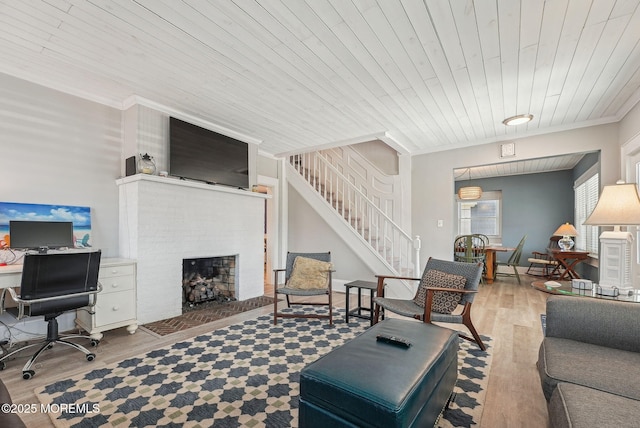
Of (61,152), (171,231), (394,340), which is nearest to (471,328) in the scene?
(394,340)

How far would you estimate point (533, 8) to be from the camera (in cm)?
203

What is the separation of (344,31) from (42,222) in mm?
3368

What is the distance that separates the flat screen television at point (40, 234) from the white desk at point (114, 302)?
439mm

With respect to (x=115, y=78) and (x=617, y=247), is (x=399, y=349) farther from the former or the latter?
(x=115, y=78)

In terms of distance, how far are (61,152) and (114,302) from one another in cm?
173

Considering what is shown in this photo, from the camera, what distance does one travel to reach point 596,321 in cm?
192

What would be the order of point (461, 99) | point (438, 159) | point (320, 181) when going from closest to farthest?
point (461, 99) → point (438, 159) → point (320, 181)

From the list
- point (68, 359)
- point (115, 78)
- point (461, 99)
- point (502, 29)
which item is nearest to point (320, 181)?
point (461, 99)

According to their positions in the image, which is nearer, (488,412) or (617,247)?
(488,412)

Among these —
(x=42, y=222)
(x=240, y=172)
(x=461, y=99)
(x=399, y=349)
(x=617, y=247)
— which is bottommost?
(x=399, y=349)

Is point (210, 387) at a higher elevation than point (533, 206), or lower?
lower

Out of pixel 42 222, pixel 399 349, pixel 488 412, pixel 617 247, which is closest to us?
pixel 399 349

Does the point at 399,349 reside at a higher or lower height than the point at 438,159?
lower

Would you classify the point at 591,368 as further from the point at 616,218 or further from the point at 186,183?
the point at 186,183
